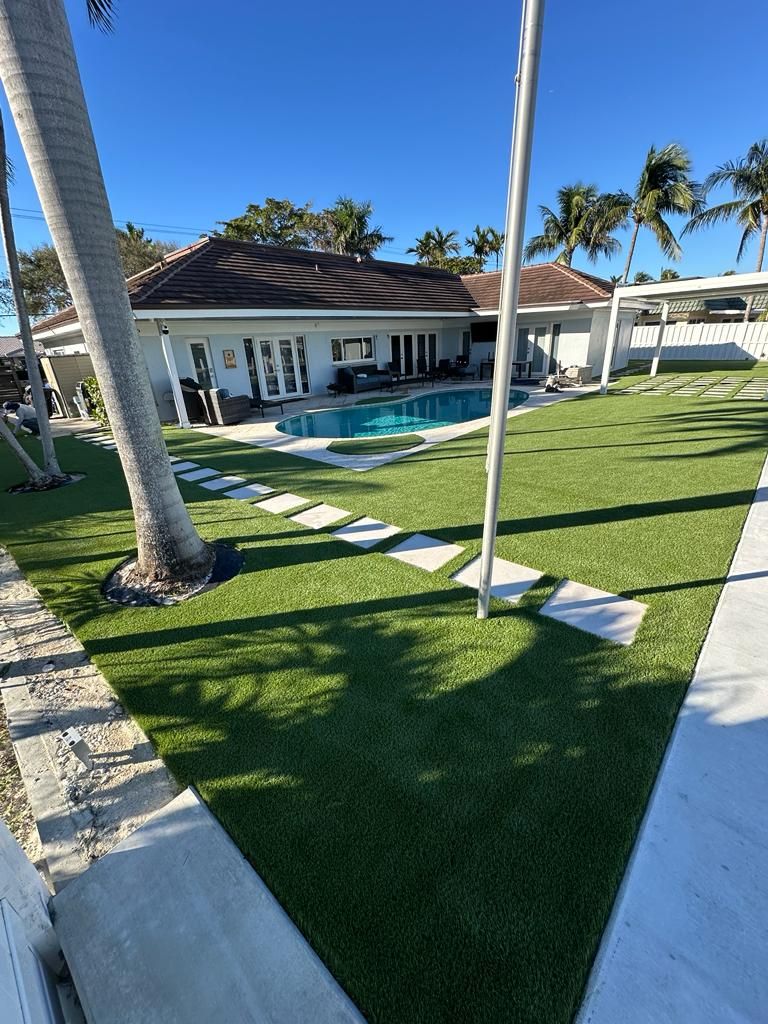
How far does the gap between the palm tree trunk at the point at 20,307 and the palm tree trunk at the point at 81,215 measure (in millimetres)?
4648

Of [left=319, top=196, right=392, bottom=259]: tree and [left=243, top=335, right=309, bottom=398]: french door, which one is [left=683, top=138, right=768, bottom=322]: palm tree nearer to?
[left=319, top=196, right=392, bottom=259]: tree

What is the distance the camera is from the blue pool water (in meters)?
11.2

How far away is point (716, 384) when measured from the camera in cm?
1337

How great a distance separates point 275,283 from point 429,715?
14525 mm

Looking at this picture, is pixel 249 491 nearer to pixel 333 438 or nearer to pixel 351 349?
pixel 333 438

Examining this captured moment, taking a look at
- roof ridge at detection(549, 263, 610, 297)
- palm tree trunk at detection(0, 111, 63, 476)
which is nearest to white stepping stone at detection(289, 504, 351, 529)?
palm tree trunk at detection(0, 111, 63, 476)

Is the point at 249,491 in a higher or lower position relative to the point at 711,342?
lower

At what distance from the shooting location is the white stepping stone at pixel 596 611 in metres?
3.12

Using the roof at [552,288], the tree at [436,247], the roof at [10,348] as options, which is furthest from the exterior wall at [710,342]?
the roof at [10,348]

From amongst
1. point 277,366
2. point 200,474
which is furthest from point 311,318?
point 200,474

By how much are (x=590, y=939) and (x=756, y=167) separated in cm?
3379

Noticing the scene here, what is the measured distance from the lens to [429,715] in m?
2.53

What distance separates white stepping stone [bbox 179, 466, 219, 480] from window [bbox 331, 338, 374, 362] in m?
10.4

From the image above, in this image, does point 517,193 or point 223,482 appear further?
point 223,482
